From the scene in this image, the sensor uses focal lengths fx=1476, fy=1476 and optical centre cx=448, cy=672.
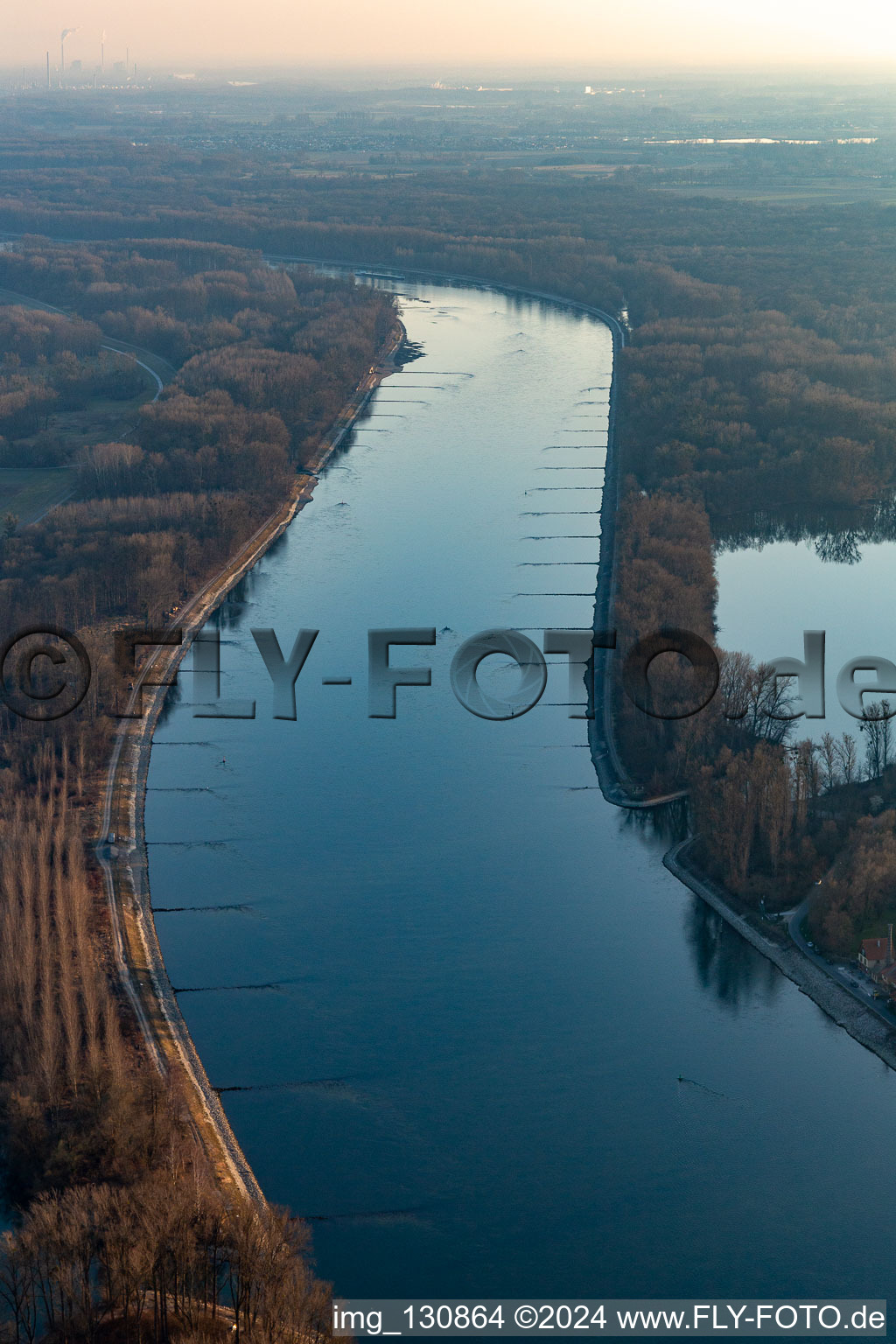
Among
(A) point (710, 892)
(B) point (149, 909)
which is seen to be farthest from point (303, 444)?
(A) point (710, 892)

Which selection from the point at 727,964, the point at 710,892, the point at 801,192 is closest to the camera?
the point at 727,964

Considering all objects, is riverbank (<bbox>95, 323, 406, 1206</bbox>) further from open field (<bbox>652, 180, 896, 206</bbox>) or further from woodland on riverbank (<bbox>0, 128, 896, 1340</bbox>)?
open field (<bbox>652, 180, 896, 206</bbox>)

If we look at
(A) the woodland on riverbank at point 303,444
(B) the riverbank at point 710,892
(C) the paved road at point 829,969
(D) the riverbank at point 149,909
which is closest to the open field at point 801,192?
(A) the woodland on riverbank at point 303,444

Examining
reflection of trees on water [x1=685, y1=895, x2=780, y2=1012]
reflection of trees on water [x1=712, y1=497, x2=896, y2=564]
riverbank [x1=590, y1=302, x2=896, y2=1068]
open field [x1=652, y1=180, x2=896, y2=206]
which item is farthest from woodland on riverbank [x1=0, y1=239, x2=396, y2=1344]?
open field [x1=652, y1=180, x2=896, y2=206]

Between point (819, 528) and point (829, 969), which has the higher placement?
point (819, 528)

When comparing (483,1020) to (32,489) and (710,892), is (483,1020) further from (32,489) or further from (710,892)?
(32,489)

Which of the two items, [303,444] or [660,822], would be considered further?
[303,444]
